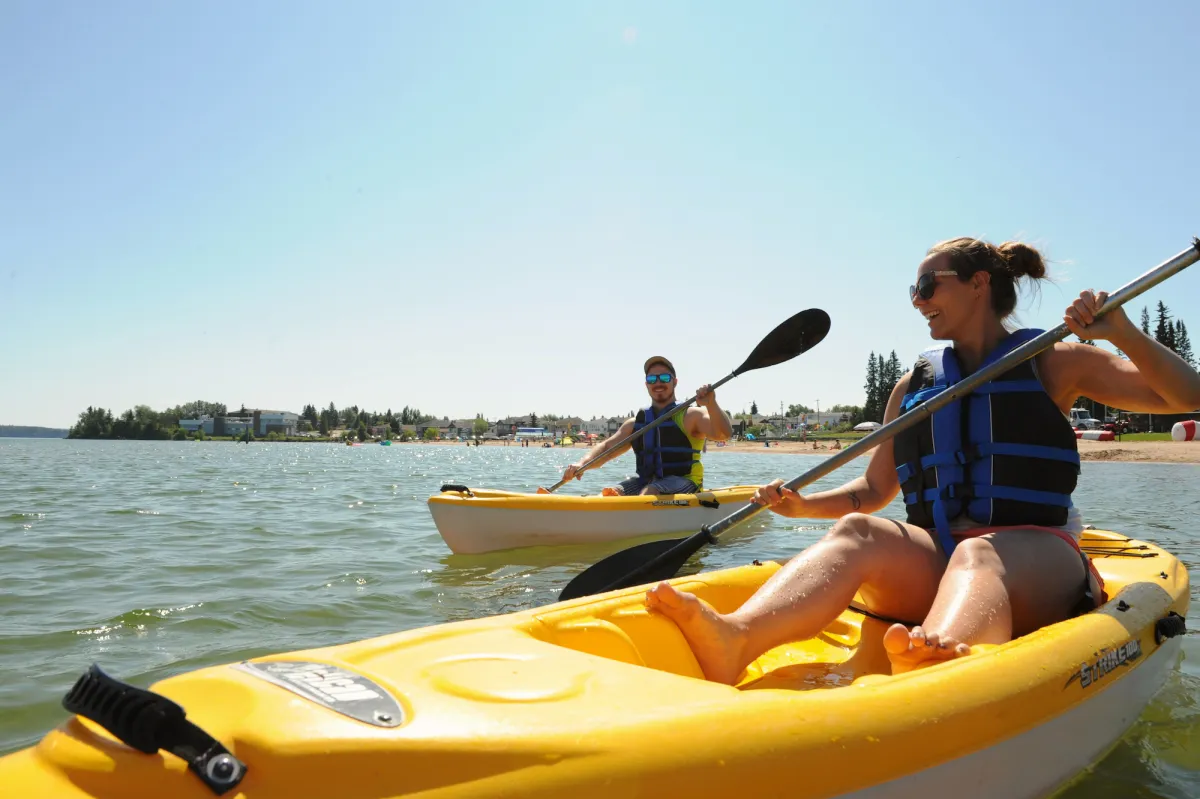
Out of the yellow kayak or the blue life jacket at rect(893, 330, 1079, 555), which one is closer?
the yellow kayak

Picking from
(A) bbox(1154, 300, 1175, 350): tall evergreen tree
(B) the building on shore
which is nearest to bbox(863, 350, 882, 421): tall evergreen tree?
(A) bbox(1154, 300, 1175, 350): tall evergreen tree

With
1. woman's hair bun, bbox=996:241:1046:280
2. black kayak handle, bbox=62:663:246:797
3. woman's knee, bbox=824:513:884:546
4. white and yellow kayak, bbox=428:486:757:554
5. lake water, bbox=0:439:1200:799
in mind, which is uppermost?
woman's hair bun, bbox=996:241:1046:280

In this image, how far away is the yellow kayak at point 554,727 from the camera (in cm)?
119

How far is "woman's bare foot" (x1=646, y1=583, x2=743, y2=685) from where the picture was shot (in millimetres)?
1976

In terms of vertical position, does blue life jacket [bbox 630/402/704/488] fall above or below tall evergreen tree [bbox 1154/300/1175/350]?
below

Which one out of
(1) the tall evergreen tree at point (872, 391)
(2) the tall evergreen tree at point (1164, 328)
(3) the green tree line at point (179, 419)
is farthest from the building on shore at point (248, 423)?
(2) the tall evergreen tree at point (1164, 328)

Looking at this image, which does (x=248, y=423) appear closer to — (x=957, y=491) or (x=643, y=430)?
(x=643, y=430)

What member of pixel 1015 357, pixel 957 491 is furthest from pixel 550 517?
pixel 1015 357

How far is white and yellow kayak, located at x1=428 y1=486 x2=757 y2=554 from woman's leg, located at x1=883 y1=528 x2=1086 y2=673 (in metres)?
3.67

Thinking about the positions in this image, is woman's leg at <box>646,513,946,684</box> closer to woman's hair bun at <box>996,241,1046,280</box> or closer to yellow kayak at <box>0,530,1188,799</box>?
yellow kayak at <box>0,530,1188,799</box>

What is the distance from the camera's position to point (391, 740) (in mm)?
1228

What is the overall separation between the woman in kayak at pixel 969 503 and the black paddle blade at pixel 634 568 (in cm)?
52

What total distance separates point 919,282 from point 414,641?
1.84 metres

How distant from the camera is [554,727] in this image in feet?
4.28
